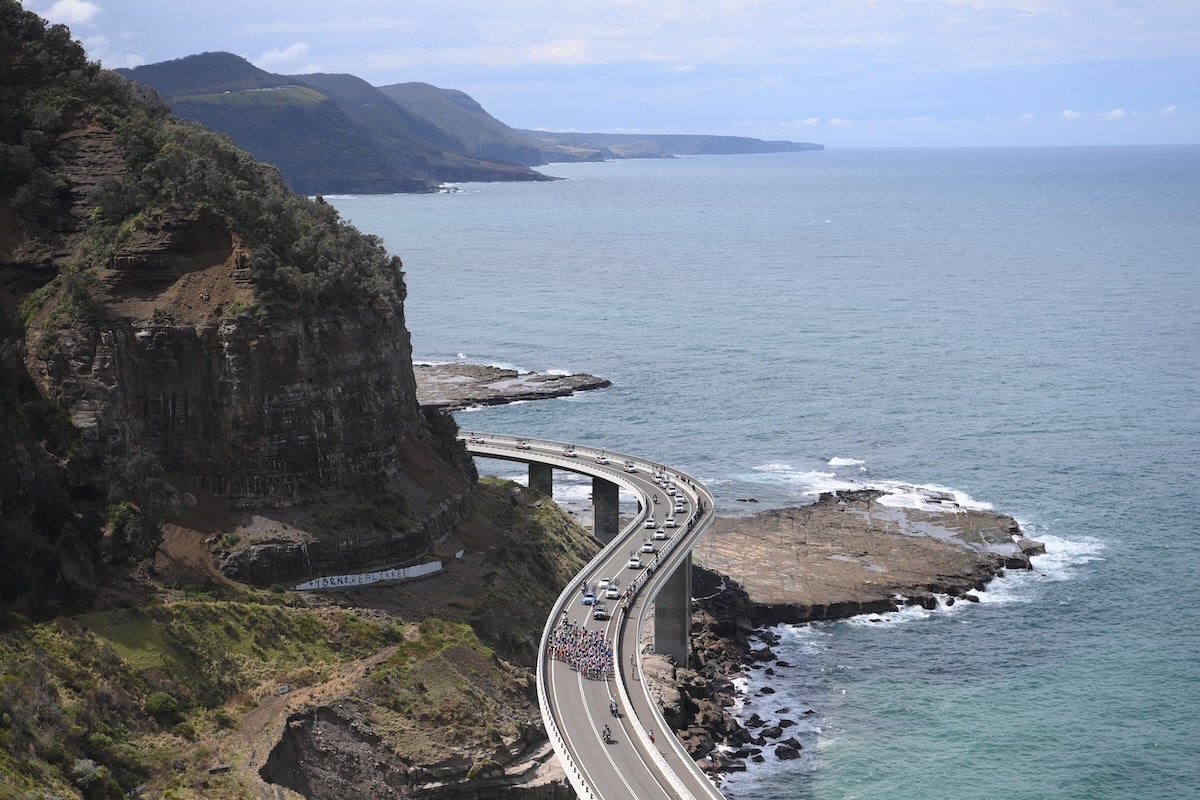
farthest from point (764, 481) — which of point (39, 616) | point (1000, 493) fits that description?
point (39, 616)

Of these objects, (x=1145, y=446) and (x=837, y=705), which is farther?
(x=1145, y=446)

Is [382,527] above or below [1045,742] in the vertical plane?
above

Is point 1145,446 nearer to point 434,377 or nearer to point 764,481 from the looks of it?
point 764,481

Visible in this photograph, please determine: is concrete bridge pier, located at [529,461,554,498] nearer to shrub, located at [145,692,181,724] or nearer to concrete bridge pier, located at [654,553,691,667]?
concrete bridge pier, located at [654,553,691,667]

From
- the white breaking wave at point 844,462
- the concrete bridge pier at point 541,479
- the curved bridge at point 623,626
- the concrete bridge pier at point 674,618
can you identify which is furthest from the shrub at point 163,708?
the white breaking wave at point 844,462

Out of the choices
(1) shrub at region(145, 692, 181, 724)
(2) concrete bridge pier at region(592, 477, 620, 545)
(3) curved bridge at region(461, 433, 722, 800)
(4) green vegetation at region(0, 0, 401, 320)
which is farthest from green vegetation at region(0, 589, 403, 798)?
(2) concrete bridge pier at region(592, 477, 620, 545)
